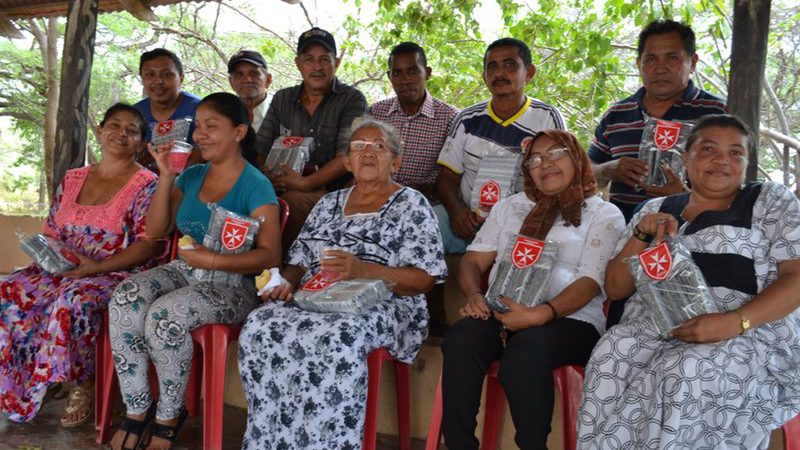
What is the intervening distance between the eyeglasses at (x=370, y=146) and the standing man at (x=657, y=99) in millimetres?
1045

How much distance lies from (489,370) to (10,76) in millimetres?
13058

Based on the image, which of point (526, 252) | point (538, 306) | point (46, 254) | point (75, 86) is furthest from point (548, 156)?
point (75, 86)

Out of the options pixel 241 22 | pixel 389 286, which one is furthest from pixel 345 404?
pixel 241 22

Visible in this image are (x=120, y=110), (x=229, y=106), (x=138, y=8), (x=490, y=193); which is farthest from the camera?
(x=138, y=8)

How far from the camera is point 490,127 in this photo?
390 centimetres

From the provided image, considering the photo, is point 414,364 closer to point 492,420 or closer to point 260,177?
point 492,420

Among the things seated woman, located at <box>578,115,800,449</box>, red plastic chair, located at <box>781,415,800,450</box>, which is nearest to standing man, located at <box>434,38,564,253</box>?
seated woman, located at <box>578,115,800,449</box>

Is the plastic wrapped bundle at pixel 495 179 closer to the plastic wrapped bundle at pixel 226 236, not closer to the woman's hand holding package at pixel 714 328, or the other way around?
the plastic wrapped bundle at pixel 226 236

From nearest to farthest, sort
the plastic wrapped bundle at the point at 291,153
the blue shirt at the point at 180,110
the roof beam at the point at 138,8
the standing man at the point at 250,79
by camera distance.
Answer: the plastic wrapped bundle at the point at 291,153
the blue shirt at the point at 180,110
the standing man at the point at 250,79
the roof beam at the point at 138,8

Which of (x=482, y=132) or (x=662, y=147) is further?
(x=482, y=132)

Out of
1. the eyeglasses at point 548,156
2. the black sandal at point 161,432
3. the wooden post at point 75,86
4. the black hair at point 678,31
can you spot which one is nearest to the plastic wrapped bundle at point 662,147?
the eyeglasses at point 548,156

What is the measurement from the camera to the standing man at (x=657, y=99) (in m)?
3.45

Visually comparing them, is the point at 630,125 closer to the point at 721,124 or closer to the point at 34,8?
the point at 721,124

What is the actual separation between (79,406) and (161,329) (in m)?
0.83
